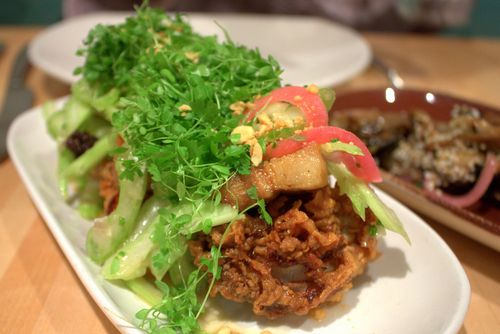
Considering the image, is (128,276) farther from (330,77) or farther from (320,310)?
(330,77)

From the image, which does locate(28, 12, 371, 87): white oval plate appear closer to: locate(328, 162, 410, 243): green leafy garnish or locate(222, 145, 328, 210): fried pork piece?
locate(328, 162, 410, 243): green leafy garnish

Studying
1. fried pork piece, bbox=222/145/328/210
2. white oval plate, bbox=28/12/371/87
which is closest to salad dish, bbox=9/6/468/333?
fried pork piece, bbox=222/145/328/210

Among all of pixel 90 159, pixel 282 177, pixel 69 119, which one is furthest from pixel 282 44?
pixel 282 177

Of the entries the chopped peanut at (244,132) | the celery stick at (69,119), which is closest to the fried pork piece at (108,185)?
the celery stick at (69,119)

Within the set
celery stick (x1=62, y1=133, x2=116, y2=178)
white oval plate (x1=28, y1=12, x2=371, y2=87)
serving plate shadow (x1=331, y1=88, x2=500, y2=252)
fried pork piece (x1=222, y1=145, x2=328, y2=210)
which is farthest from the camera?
white oval plate (x1=28, y1=12, x2=371, y2=87)

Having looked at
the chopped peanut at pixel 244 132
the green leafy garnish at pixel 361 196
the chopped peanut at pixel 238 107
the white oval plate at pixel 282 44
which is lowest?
the white oval plate at pixel 282 44

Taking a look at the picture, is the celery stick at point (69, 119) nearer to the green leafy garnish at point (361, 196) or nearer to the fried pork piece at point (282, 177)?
the fried pork piece at point (282, 177)

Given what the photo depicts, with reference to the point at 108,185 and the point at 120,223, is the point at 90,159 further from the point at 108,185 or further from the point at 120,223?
the point at 120,223

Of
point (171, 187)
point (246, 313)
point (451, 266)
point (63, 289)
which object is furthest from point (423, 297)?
point (63, 289)
